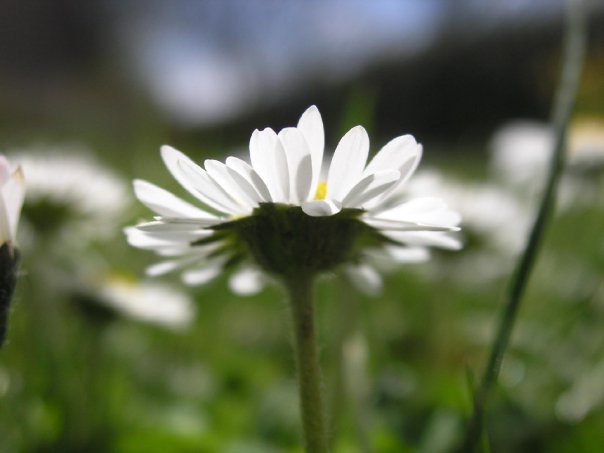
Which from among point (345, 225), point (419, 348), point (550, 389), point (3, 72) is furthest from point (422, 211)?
point (3, 72)

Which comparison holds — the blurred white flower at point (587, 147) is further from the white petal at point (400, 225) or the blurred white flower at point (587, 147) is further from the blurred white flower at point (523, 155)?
the white petal at point (400, 225)

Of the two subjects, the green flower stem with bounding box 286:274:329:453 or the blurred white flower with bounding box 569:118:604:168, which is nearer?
the green flower stem with bounding box 286:274:329:453

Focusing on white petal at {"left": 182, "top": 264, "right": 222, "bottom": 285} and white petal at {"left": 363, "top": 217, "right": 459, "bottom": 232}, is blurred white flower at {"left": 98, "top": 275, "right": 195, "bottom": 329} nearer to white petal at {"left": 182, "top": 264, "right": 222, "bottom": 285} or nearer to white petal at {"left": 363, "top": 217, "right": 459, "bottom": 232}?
white petal at {"left": 182, "top": 264, "right": 222, "bottom": 285}

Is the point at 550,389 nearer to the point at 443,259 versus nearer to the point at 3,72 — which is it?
the point at 443,259

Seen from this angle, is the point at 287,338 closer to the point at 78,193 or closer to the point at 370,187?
the point at 78,193

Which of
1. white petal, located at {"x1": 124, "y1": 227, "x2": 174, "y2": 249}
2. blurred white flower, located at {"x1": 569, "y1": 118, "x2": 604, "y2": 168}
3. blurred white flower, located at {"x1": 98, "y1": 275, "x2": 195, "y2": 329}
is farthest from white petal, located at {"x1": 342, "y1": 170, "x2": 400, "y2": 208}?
blurred white flower, located at {"x1": 569, "y1": 118, "x2": 604, "y2": 168}

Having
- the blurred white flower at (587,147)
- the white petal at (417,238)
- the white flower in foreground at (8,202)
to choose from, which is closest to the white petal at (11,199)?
the white flower in foreground at (8,202)
